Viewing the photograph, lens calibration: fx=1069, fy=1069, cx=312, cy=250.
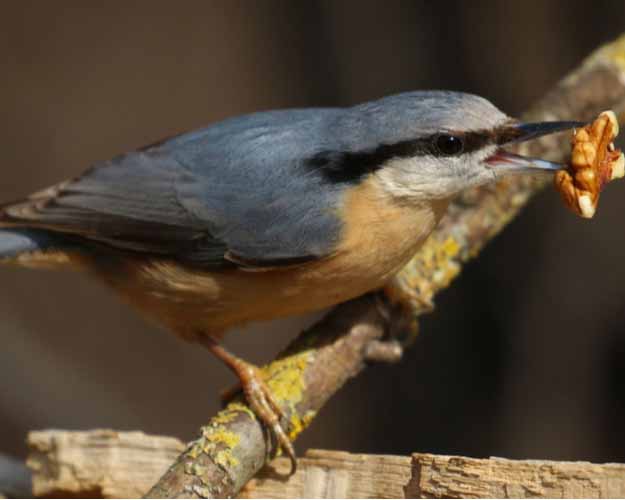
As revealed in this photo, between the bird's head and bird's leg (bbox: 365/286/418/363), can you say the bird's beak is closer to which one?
the bird's head

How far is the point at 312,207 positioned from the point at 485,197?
0.71 meters

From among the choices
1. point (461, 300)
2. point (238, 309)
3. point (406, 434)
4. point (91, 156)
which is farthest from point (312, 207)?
point (91, 156)

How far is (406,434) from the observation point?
477cm

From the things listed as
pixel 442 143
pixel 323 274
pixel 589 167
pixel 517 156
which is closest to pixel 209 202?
pixel 323 274

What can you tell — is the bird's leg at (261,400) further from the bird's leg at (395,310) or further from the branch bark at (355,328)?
the bird's leg at (395,310)

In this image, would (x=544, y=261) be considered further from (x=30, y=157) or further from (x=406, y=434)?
(x=30, y=157)

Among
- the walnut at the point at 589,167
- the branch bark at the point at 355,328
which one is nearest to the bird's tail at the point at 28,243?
the branch bark at the point at 355,328

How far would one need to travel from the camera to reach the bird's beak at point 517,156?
2514mm

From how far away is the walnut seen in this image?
2406mm

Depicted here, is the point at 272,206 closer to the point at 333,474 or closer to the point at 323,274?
the point at 323,274

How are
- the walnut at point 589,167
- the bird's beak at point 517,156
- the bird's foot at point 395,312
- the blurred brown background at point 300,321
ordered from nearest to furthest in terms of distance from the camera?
the walnut at point 589,167
the bird's beak at point 517,156
the bird's foot at point 395,312
the blurred brown background at point 300,321

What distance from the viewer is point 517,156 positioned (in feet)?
8.60

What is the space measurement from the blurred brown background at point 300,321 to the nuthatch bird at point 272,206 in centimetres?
179

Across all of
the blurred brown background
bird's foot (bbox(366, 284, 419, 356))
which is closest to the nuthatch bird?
bird's foot (bbox(366, 284, 419, 356))
